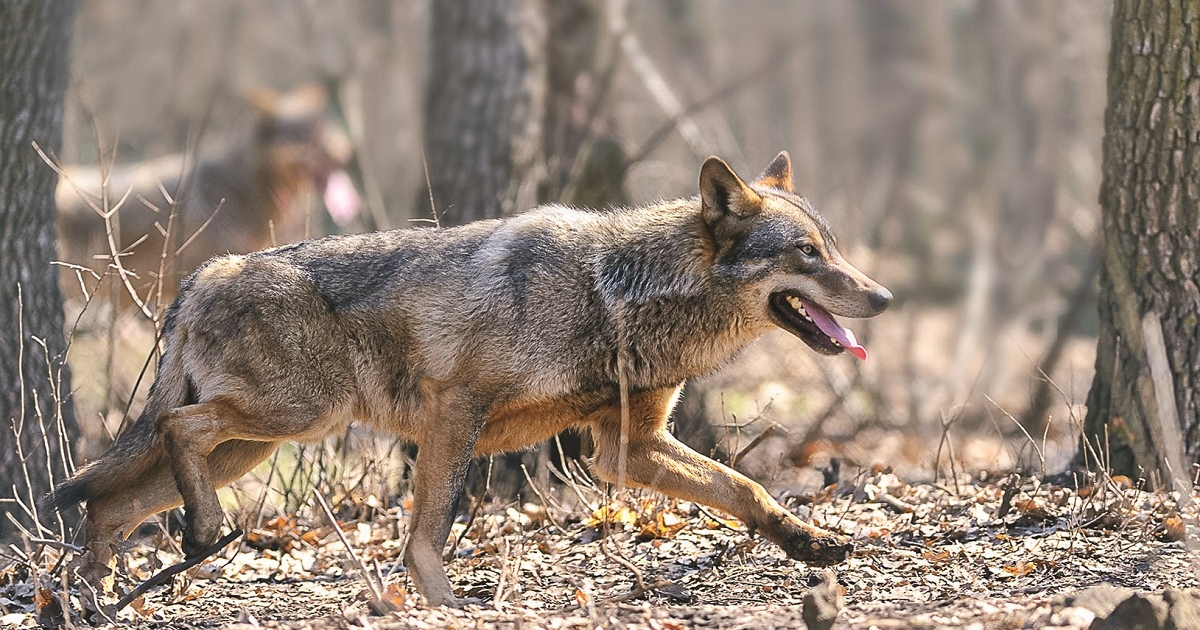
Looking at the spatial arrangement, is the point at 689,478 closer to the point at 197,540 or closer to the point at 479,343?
the point at 479,343

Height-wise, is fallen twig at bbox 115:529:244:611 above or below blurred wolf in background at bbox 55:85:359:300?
below

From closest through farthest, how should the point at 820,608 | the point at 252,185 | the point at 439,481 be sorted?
the point at 820,608
the point at 439,481
the point at 252,185

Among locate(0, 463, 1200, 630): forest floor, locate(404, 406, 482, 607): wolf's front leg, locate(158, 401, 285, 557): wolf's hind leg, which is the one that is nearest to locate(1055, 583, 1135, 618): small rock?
locate(0, 463, 1200, 630): forest floor

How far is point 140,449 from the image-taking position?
5980 mm

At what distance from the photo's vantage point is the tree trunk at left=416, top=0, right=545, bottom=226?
925 cm

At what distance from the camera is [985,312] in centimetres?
1989

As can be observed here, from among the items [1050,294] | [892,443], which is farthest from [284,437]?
[1050,294]

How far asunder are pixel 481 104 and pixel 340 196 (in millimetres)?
5435

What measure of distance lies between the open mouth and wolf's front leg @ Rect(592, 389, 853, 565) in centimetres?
70

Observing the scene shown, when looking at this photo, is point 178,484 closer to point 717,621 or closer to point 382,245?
point 382,245

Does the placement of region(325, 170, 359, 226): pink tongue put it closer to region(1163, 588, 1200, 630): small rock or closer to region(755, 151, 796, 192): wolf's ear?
region(755, 151, 796, 192): wolf's ear

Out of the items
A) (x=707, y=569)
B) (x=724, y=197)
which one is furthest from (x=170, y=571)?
(x=724, y=197)

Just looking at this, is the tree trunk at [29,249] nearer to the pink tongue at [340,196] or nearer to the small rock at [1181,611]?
the small rock at [1181,611]

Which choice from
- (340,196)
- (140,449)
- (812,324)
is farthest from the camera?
(340,196)
